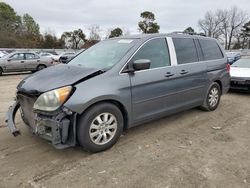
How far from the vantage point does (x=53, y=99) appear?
10.8ft

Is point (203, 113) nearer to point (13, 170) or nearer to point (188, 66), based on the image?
point (188, 66)

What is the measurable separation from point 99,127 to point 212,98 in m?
3.23

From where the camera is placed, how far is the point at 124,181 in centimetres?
299

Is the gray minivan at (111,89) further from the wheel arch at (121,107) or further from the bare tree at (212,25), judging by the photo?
the bare tree at (212,25)

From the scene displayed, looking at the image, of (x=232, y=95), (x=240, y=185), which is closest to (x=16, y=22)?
(x=232, y=95)

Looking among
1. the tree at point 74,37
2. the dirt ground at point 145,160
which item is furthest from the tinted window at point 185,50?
the tree at point 74,37

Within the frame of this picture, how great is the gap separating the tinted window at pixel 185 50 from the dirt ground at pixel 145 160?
4.21 ft

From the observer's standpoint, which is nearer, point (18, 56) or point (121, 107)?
point (121, 107)

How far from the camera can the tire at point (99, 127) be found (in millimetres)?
3445

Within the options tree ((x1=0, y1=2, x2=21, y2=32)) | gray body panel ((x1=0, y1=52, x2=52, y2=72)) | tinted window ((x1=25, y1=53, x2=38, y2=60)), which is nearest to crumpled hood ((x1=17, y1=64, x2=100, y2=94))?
gray body panel ((x1=0, y1=52, x2=52, y2=72))

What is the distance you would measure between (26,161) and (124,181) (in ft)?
4.71

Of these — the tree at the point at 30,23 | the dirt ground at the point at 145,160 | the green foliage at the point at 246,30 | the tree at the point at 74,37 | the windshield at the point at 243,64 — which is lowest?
the dirt ground at the point at 145,160

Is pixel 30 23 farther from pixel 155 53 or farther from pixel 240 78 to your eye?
pixel 155 53

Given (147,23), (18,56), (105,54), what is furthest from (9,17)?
(105,54)
